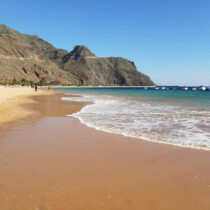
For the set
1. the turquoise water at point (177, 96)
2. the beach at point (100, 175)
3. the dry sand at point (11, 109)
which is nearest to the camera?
the beach at point (100, 175)

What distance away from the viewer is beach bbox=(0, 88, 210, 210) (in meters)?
3.47

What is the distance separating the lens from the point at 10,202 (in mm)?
3371

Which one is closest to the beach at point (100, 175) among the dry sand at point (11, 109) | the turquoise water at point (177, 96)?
the dry sand at point (11, 109)

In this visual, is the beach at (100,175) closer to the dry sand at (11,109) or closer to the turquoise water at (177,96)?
the dry sand at (11,109)

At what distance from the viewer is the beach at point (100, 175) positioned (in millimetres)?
3472

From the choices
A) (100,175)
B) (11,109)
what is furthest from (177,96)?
(100,175)

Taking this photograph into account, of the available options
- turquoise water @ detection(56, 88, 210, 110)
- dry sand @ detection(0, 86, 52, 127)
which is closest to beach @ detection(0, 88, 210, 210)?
dry sand @ detection(0, 86, 52, 127)

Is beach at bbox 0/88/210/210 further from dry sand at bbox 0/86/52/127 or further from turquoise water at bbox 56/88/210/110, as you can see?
turquoise water at bbox 56/88/210/110

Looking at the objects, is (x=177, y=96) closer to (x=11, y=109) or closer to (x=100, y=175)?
(x=11, y=109)

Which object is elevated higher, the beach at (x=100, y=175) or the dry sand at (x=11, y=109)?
the beach at (x=100, y=175)

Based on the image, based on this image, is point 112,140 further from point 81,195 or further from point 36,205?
point 36,205

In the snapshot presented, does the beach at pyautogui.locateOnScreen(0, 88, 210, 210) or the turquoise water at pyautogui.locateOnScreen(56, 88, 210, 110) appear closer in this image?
the beach at pyautogui.locateOnScreen(0, 88, 210, 210)

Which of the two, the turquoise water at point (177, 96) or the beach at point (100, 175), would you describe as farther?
the turquoise water at point (177, 96)

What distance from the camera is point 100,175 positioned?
4.48 meters
